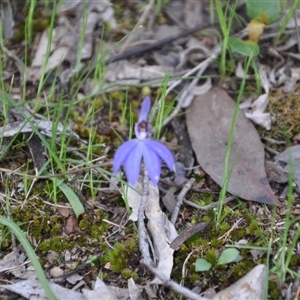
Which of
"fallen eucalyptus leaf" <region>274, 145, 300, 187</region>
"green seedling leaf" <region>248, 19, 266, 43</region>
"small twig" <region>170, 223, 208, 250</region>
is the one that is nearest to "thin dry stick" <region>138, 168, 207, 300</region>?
"small twig" <region>170, 223, 208, 250</region>

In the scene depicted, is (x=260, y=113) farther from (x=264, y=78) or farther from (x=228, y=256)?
(x=228, y=256)

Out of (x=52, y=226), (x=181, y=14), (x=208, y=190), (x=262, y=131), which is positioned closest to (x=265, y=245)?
(x=208, y=190)

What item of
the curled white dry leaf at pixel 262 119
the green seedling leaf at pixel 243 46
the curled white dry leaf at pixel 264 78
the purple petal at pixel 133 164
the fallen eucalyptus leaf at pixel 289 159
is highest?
the green seedling leaf at pixel 243 46

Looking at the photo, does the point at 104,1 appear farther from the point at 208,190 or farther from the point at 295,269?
the point at 295,269

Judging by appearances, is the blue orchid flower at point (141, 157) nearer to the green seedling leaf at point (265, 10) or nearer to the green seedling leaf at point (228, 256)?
the green seedling leaf at point (228, 256)

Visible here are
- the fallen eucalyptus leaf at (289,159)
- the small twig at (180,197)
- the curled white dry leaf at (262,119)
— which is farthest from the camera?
the curled white dry leaf at (262,119)

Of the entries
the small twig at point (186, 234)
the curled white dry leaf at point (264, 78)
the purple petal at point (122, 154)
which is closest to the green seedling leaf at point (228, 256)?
the small twig at point (186, 234)
